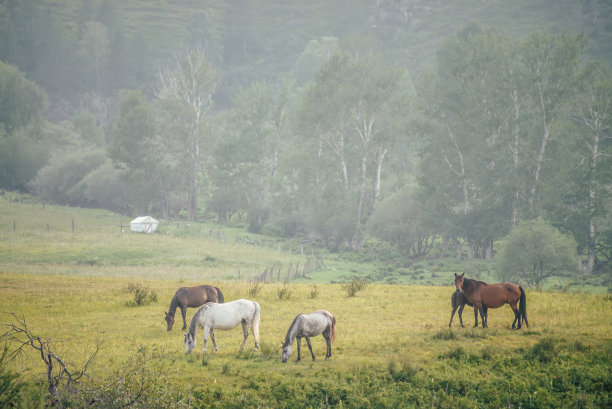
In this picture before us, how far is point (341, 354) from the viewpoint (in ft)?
52.0

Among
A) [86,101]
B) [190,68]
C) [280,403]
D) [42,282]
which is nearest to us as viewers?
[280,403]

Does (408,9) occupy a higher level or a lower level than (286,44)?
higher

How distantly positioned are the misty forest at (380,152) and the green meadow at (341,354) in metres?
24.7

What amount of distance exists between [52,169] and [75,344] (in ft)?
262

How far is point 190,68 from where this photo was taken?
271ft

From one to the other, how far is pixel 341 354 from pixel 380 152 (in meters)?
56.7

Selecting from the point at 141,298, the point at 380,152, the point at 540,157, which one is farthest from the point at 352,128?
the point at 141,298

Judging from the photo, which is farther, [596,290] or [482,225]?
[482,225]

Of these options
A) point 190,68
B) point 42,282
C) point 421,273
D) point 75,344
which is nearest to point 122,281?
point 42,282

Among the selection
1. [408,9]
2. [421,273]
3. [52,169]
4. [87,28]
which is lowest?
[421,273]

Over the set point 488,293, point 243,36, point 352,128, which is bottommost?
point 488,293

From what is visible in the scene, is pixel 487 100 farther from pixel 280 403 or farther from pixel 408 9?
pixel 408 9

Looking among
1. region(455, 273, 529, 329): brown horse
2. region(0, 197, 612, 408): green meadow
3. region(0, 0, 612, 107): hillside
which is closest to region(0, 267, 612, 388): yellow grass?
region(0, 197, 612, 408): green meadow

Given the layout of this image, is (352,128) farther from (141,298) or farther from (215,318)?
(215,318)
